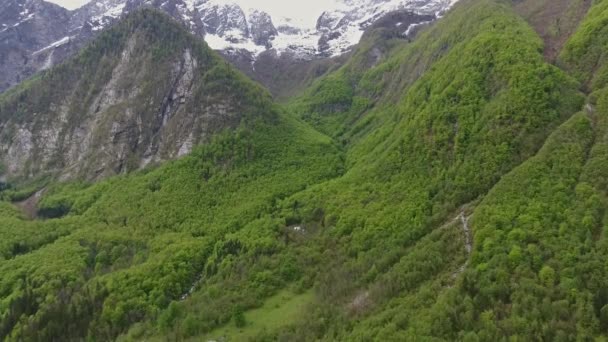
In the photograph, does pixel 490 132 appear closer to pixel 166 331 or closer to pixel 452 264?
pixel 452 264

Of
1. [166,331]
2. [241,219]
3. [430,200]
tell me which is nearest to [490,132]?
[430,200]

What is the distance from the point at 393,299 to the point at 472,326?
20799mm

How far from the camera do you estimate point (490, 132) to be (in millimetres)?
160500

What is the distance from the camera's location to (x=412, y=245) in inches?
5679

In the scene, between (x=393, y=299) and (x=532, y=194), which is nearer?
(x=393, y=299)

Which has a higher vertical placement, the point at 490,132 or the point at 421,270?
the point at 490,132

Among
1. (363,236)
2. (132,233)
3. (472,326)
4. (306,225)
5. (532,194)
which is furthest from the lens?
(132,233)

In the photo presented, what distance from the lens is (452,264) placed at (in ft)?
414

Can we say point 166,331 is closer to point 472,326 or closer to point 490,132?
point 472,326

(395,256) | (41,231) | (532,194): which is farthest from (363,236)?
(41,231)

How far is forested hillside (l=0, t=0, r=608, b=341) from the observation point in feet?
364

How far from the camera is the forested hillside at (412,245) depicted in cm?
11106

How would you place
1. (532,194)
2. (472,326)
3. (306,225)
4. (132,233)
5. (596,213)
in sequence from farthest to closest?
(132,233) → (306,225) → (532,194) → (596,213) → (472,326)

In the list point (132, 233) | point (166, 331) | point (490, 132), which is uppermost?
point (490, 132)
